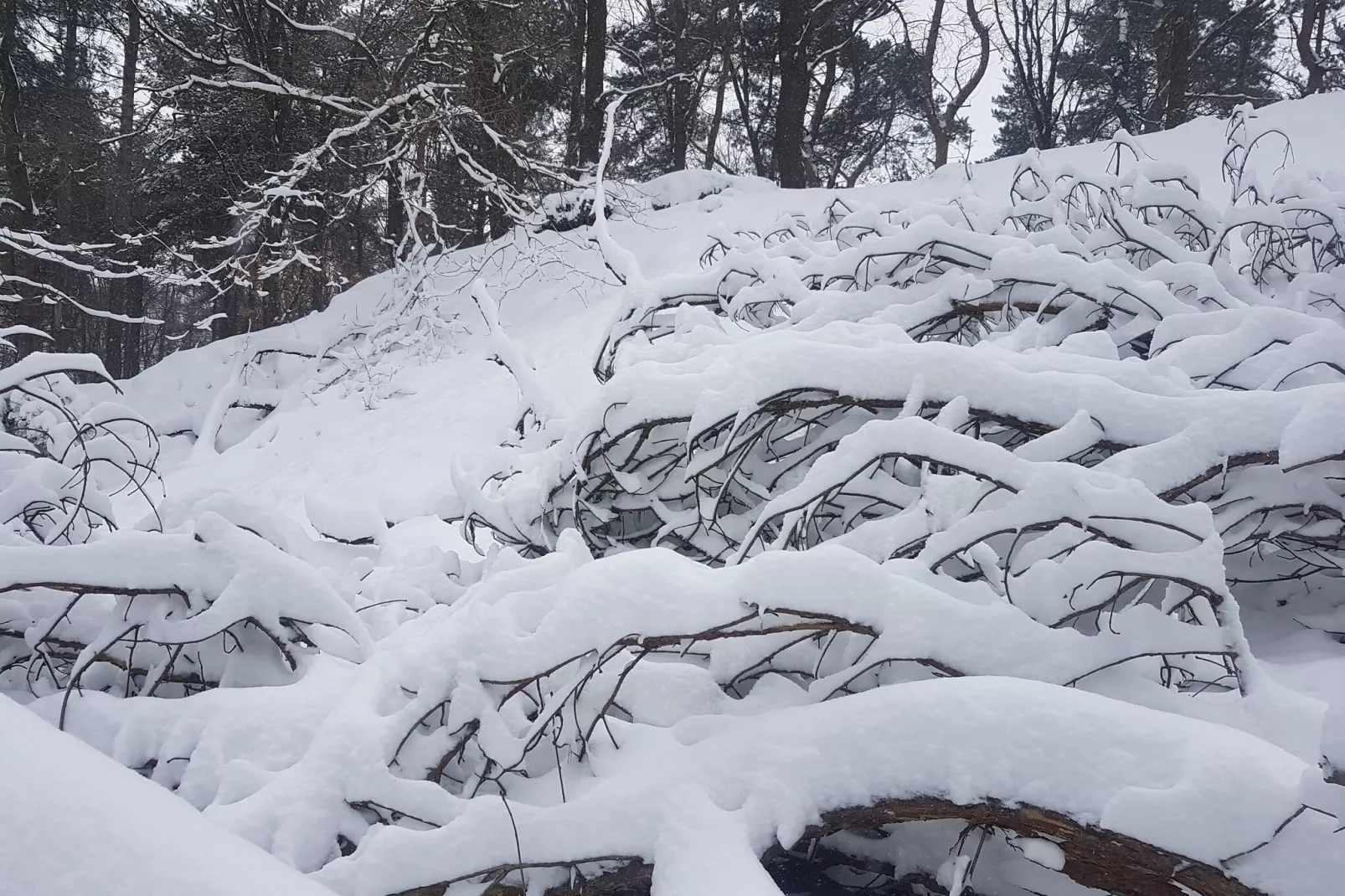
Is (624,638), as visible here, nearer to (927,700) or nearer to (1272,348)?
(927,700)

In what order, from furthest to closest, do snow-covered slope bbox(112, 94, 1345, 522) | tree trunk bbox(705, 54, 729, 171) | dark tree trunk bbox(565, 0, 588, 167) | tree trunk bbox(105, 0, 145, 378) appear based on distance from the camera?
tree trunk bbox(705, 54, 729, 171), dark tree trunk bbox(565, 0, 588, 167), tree trunk bbox(105, 0, 145, 378), snow-covered slope bbox(112, 94, 1345, 522)

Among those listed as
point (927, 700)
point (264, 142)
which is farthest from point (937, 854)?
point (264, 142)

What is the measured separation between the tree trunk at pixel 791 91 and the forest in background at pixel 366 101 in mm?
34

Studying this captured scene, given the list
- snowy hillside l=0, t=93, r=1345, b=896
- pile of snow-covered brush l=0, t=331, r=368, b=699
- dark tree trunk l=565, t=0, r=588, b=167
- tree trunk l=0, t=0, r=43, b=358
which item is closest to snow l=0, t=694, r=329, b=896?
snowy hillside l=0, t=93, r=1345, b=896

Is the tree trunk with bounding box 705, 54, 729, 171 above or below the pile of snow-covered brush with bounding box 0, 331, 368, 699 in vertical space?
above

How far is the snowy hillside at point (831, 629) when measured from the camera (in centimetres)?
124

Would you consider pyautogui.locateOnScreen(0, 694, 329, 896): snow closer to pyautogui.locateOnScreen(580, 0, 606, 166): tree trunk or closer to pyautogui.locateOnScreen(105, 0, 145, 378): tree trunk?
pyautogui.locateOnScreen(105, 0, 145, 378): tree trunk

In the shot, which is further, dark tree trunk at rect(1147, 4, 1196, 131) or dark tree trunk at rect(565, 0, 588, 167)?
dark tree trunk at rect(1147, 4, 1196, 131)

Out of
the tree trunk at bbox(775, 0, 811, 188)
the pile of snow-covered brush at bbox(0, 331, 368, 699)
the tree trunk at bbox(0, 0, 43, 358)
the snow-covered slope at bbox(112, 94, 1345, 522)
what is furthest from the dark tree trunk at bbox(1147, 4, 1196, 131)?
the tree trunk at bbox(0, 0, 43, 358)

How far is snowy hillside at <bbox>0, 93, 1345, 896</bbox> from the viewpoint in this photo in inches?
48.8

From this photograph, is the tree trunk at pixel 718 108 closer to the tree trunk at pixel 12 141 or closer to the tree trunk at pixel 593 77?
the tree trunk at pixel 593 77

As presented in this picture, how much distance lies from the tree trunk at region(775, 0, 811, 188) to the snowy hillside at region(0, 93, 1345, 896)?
889 centimetres

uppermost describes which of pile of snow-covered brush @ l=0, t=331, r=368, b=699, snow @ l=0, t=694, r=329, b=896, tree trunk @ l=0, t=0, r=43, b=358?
tree trunk @ l=0, t=0, r=43, b=358

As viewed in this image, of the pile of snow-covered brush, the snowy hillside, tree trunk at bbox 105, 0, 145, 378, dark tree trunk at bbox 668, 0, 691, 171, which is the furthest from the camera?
dark tree trunk at bbox 668, 0, 691, 171
